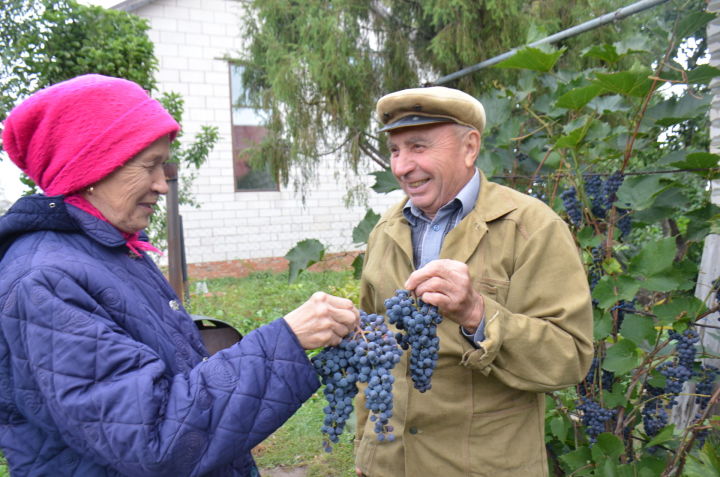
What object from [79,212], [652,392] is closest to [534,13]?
[652,392]

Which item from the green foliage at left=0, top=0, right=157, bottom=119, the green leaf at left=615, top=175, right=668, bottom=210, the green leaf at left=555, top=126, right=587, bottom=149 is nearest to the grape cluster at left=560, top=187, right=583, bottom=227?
the green leaf at left=615, top=175, right=668, bottom=210

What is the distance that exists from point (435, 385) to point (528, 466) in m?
0.39

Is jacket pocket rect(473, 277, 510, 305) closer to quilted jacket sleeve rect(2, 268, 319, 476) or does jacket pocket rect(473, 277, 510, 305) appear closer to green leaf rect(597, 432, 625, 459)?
quilted jacket sleeve rect(2, 268, 319, 476)

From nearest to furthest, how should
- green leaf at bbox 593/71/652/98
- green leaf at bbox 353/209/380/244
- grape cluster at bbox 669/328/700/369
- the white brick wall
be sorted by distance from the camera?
green leaf at bbox 593/71/652/98, grape cluster at bbox 669/328/700/369, green leaf at bbox 353/209/380/244, the white brick wall

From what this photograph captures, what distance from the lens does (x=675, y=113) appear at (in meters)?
2.21

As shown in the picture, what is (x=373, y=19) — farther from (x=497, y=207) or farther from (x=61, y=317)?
(x=61, y=317)

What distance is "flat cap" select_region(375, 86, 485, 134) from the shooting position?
1.76 m

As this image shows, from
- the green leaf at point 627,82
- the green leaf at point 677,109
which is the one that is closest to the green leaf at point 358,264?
the green leaf at point 627,82

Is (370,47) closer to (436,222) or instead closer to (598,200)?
(598,200)

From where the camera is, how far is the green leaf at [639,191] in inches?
85.4

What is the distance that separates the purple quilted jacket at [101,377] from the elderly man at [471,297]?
493 mm

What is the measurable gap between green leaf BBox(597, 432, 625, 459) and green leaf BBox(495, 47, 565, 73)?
1.49 meters

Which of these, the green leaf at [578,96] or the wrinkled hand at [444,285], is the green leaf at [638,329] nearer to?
the green leaf at [578,96]

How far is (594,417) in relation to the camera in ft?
7.30
